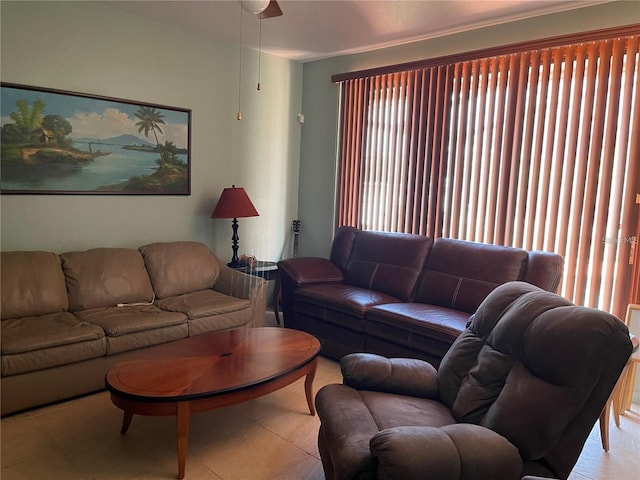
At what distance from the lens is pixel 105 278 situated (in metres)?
3.35

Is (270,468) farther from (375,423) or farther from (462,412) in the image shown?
(462,412)

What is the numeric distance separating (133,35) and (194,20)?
0.51 meters

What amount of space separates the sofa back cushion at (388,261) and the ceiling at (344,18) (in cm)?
175

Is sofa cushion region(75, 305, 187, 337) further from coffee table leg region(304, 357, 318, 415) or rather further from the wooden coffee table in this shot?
coffee table leg region(304, 357, 318, 415)

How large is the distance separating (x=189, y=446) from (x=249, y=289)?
5.10 ft

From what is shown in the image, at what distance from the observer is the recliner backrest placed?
1.53m

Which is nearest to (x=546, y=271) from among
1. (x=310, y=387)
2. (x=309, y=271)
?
(x=310, y=387)

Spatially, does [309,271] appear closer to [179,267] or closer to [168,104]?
[179,267]

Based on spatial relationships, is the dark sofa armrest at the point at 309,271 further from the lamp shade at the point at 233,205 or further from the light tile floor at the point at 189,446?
the light tile floor at the point at 189,446

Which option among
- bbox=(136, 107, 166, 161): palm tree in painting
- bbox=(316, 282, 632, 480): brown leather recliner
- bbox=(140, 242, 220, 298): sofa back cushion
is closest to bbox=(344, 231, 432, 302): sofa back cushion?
bbox=(140, 242, 220, 298): sofa back cushion

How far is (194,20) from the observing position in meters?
3.77

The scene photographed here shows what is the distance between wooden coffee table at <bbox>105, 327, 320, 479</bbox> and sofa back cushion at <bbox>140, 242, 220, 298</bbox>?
38.2 inches

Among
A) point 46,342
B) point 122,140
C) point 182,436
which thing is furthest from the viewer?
point 122,140

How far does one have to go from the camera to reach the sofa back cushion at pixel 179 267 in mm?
3680
